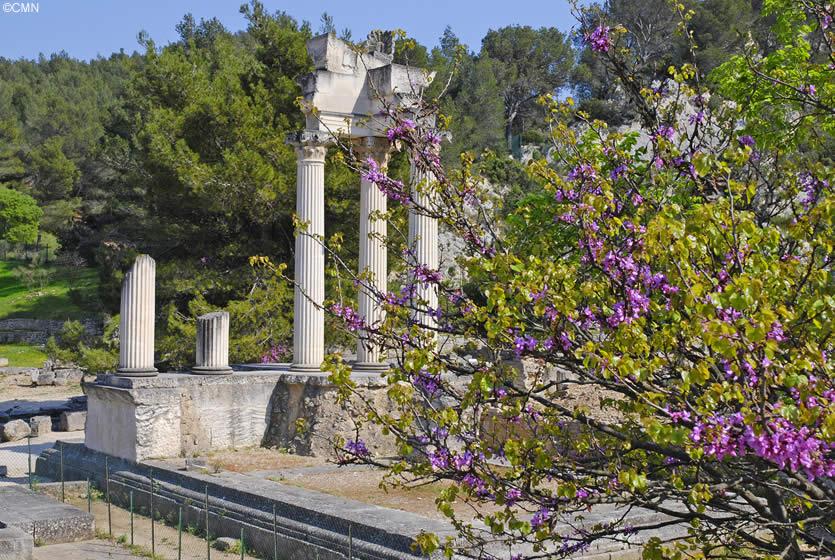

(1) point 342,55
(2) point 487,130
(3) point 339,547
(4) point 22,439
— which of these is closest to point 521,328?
(3) point 339,547

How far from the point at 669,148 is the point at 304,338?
45.5ft

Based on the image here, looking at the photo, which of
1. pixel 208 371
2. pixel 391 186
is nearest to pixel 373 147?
pixel 208 371

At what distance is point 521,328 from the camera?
226 inches

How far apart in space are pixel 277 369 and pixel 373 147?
189 inches

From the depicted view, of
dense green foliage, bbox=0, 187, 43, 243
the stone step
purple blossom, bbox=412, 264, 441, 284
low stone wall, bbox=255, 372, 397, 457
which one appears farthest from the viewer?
dense green foliage, bbox=0, 187, 43, 243

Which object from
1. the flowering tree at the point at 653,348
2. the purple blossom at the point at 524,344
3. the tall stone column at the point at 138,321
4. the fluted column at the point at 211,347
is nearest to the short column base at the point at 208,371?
the fluted column at the point at 211,347

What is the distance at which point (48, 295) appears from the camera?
59.3 metres

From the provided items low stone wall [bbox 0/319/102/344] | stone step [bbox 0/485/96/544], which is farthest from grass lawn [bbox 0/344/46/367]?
stone step [bbox 0/485/96/544]

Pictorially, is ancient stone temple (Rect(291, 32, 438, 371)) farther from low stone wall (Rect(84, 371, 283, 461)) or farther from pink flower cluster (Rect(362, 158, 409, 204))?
pink flower cluster (Rect(362, 158, 409, 204))

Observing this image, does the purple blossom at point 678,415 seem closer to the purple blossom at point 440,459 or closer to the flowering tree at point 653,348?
the flowering tree at point 653,348

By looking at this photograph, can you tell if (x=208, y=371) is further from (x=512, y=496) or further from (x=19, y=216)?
(x=19, y=216)

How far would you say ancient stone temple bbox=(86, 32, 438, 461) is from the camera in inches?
706

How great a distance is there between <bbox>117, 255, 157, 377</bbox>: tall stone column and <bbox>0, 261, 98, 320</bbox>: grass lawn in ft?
108

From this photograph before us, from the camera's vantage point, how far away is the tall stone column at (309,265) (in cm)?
1966
